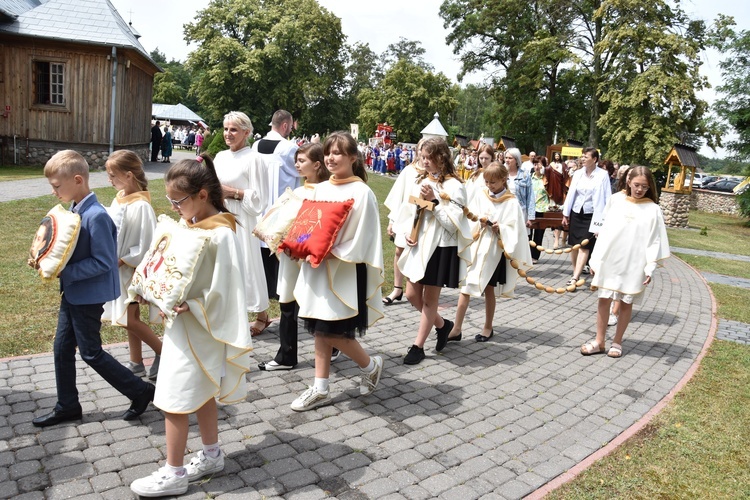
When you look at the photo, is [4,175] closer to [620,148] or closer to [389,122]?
[620,148]

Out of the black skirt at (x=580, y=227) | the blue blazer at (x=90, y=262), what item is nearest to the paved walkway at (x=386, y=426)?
the blue blazer at (x=90, y=262)

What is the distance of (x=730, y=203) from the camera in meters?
37.9

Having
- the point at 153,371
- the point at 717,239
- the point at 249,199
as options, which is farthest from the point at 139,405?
the point at 717,239

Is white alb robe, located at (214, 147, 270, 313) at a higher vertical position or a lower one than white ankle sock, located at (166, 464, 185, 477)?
higher

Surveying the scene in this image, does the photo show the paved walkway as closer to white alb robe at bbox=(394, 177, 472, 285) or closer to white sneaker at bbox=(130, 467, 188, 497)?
white sneaker at bbox=(130, 467, 188, 497)

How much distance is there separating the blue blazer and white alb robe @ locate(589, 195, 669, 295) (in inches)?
190

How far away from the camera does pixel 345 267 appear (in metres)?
4.63

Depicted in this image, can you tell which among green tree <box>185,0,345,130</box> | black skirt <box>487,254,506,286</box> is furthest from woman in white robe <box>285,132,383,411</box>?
green tree <box>185,0,345,130</box>

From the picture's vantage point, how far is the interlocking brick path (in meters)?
3.82

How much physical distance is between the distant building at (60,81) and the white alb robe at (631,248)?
21074 mm

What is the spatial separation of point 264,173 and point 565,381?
11.7ft

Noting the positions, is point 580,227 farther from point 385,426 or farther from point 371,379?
point 385,426

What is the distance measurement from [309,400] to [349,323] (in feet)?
2.30

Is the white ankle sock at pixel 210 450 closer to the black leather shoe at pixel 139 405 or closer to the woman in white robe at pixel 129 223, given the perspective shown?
the black leather shoe at pixel 139 405
